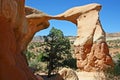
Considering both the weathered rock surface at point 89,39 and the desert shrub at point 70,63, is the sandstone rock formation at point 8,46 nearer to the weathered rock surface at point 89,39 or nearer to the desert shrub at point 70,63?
the weathered rock surface at point 89,39

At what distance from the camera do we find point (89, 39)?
78.7 feet

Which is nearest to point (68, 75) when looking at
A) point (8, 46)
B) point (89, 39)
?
point (89, 39)

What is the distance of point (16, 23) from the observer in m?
8.54

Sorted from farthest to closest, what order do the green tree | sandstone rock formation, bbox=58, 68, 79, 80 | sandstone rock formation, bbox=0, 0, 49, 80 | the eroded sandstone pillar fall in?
the green tree → the eroded sandstone pillar → sandstone rock formation, bbox=58, 68, 79, 80 → sandstone rock formation, bbox=0, 0, 49, 80

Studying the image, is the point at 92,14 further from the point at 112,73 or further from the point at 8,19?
the point at 8,19

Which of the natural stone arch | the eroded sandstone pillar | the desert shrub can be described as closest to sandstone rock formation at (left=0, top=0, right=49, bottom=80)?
the natural stone arch

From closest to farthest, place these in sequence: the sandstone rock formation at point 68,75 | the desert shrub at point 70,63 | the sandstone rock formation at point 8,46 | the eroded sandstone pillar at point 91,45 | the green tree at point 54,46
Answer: the sandstone rock formation at point 8,46, the sandstone rock formation at point 68,75, the eroded sandstone pillar at point 91,45, the green tree at point 54,46, the desert shrub at point 70,63

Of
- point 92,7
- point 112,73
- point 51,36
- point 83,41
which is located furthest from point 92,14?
point 112,73

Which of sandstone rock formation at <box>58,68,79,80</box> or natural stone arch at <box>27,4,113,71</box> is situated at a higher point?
natural stone arch at <box>27,4,113,71</box>

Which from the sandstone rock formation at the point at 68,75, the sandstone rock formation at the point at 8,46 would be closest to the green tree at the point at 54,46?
the sandstone rock formation at the point at 68,75

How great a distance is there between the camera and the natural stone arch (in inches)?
907

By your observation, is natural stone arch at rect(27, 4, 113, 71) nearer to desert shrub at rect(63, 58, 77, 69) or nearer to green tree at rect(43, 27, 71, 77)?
green tree at rect(43, 27, 71, 77)

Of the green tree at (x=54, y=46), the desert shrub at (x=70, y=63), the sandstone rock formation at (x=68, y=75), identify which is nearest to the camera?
the sandstone rock formation at (x=68, y=75)

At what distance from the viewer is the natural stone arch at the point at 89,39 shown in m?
23.0
